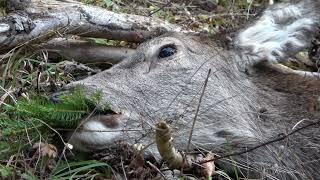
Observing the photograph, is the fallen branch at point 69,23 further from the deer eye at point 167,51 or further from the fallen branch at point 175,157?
the fallen branch at point 175,157

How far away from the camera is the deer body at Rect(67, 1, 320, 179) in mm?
4594

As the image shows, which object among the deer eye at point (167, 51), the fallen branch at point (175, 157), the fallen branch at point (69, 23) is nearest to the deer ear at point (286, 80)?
the deer eye at point (167, 51)

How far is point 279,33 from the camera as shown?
5.52 metres

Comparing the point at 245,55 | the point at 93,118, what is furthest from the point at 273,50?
the point at 93,118

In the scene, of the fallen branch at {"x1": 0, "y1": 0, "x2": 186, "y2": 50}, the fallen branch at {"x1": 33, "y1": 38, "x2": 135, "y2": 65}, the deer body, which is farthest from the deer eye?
the fallen branch at {"x1": 33, "y1": 38, "x2": 135, "y2": 65}

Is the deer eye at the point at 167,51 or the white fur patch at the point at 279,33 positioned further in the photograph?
the white fur patch at the point at 279,33

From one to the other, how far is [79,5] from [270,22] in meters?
1.83

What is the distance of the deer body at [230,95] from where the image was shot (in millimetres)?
4594

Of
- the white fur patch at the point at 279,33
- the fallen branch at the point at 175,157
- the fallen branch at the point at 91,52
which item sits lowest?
the fallen branch at the point at 91,52

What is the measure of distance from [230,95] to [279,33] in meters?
0.80

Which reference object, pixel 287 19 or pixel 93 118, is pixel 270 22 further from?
pixel 93 118

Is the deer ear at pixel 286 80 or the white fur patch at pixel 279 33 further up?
the white fur patch at pixel 279 33

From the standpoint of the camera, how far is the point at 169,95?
4867mm

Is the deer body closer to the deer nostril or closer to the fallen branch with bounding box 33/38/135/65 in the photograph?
the deer nostril
